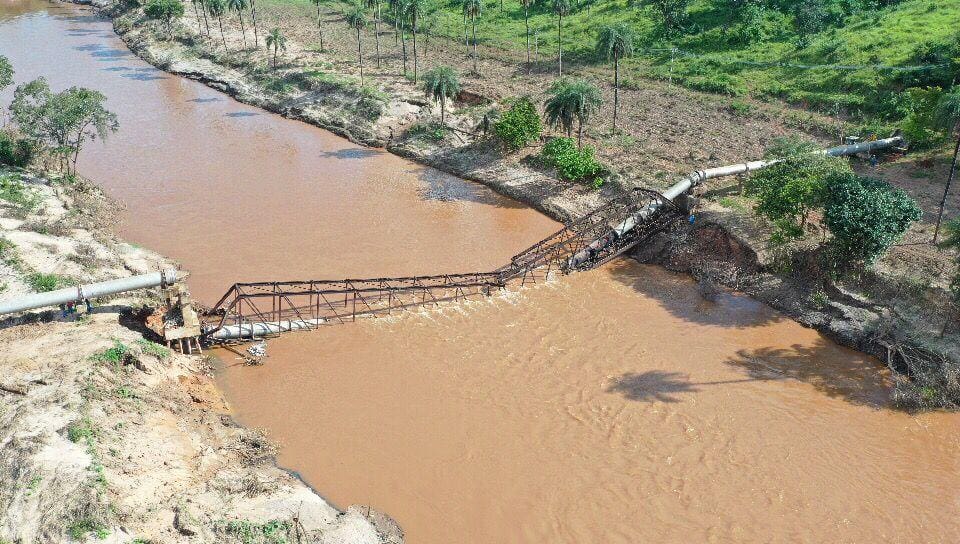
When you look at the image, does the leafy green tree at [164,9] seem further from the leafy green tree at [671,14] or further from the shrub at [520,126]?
the leafy green tree at [671,14]

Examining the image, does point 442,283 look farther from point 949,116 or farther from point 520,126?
point 949,116

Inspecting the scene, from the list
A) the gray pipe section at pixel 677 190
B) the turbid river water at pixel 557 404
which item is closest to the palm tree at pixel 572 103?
the turbid river water at pixel 557 404

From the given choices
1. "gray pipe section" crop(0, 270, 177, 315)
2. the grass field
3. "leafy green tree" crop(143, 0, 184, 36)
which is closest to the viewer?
"gray pipe section" crop(0, 270, 177, 315)

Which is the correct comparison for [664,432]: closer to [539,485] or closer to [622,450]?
[622,450]

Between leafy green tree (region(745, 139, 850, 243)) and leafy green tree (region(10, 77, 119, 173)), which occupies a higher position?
leafy green tree (region(10, 77, 119, 173))

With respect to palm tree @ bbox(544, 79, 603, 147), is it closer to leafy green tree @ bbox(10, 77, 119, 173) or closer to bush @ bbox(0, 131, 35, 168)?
leafy green tree @ bbox(10, 77, 119, 173)

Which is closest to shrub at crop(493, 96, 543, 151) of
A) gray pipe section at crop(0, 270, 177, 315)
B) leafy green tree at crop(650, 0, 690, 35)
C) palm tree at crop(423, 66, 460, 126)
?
palm tree at crop(423, 66, 460, 126)

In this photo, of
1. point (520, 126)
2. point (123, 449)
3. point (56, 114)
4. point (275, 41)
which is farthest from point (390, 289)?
point (275, 41)

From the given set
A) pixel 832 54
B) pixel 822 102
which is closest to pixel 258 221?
pixel 822 102
